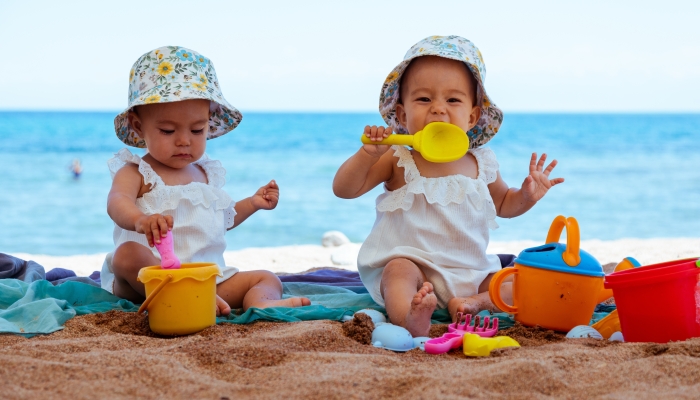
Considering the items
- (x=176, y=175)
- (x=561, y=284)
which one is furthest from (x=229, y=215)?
(x=561, y=284)

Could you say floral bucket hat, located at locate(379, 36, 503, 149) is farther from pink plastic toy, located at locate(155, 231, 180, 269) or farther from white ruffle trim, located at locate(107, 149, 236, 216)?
pink plastic toy, located at locate(155, 231, 180, 269)

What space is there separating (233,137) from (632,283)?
1966 cm

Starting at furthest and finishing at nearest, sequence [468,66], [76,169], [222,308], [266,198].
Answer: [76,169] < [266,198] < [468,66] < [222,308]

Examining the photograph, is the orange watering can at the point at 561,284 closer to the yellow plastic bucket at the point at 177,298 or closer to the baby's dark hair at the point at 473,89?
the baby's dark hair at the point at 473,89

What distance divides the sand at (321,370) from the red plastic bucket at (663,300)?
114mm

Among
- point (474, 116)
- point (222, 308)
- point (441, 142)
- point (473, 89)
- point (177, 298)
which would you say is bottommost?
point (222, 308)

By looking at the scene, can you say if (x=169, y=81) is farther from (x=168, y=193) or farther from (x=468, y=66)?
(x=468, y=66)

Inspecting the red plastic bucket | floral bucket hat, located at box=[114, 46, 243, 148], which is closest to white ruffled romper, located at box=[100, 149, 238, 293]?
floral bucket hat, located at box=[114, 46, 243, 148]

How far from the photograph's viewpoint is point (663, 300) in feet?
6.32

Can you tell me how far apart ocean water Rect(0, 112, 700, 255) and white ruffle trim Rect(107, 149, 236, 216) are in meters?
2.87

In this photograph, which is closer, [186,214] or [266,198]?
[186,214]

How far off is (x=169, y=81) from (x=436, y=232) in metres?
1.16

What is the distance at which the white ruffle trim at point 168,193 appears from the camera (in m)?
2.72

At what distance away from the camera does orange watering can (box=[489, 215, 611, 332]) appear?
220cm
